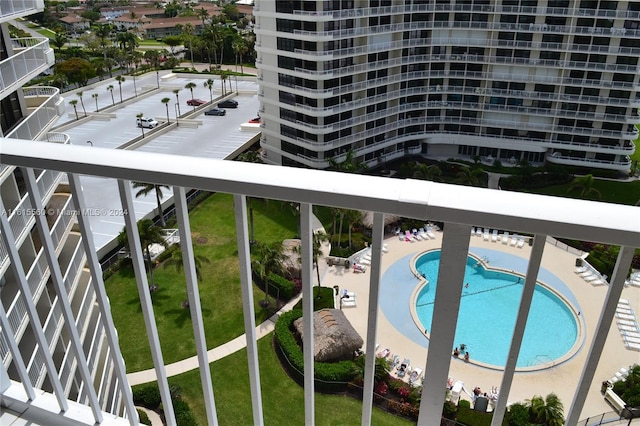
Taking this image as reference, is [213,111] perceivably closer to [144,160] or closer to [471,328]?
[471,328]

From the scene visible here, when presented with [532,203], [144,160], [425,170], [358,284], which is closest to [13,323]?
[144,160]

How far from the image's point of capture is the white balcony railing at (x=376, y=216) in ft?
5.32

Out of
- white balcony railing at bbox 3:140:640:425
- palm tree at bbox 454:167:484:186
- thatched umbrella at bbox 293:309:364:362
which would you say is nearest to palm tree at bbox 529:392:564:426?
thatched umbrella at bbox 293:309:364:362

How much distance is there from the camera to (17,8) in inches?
478

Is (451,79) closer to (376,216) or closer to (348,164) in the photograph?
(348,164)

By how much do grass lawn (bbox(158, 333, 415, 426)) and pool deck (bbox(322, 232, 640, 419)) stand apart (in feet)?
8.16

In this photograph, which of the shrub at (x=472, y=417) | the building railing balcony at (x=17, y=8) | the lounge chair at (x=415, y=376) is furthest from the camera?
the lounge chair at (x=415, y=376)

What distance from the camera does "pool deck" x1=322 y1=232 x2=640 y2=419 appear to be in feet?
55.1

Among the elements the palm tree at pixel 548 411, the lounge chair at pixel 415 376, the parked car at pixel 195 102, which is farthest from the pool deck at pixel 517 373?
the parked car at pixel 195 102

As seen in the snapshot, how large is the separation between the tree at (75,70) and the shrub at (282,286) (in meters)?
41.4

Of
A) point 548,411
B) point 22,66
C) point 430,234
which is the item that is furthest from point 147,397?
point 430,234

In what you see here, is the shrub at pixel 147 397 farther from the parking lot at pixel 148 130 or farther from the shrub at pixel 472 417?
the parking lot at pixel 148 130

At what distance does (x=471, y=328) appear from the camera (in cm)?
1983

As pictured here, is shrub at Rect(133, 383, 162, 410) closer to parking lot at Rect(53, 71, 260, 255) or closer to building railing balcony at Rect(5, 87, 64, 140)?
building railing balcony at Rect(5, 87, 64, 140)
